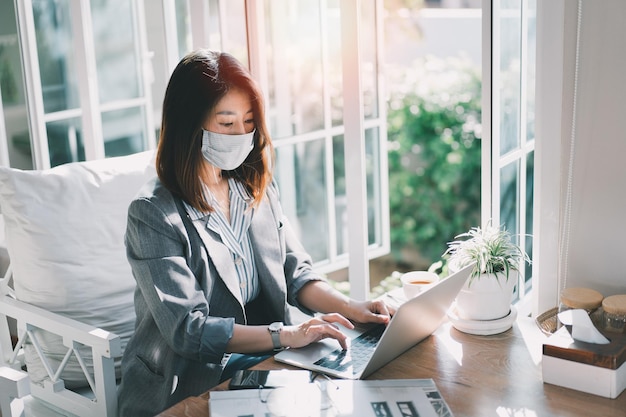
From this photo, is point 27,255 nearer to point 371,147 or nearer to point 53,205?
point 53,205

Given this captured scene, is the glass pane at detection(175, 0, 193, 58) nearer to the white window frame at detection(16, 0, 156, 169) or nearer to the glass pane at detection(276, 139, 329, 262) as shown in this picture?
the white window frame at detection(16, 0, 156, 169)

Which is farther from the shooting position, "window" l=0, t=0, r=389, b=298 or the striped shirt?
"window" l=0, t=0, r=389, b=298

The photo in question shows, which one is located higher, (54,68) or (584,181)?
(54,68)

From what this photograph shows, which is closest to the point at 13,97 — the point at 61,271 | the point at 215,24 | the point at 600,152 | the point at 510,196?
the point at 215,24

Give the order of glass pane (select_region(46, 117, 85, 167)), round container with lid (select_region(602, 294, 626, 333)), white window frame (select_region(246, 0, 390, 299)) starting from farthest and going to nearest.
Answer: glass pane (select_region(46, 117, 85, 167)) < white window frame (select_region(246, 0, 390, 299)) < round container with lid (select_region(602, 294, 626, 333))

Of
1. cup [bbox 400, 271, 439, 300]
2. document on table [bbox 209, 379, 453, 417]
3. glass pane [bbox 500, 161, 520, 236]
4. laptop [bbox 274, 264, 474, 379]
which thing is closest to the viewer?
document on table [bbox 209, 379, 453, 417]

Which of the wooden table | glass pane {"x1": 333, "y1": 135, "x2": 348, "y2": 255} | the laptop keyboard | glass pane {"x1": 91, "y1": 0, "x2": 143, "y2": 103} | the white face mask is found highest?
glass pane {"x1": 91, "y1": 0, "x2": 143, "y2": 103}

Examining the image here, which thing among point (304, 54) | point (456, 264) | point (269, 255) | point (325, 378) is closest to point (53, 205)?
point (269, 255)

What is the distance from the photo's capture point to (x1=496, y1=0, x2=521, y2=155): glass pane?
77.2 inches

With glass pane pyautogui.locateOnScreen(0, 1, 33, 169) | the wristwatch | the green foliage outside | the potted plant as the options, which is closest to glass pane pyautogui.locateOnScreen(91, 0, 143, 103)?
glass pane pyautogui.locateOnScreen(0, 1, 33, 169)

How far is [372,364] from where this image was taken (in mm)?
1474

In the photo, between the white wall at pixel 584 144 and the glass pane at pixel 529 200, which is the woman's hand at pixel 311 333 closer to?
the white wall at pixel 584 144

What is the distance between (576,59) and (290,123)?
1286mm

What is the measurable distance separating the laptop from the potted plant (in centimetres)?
6
